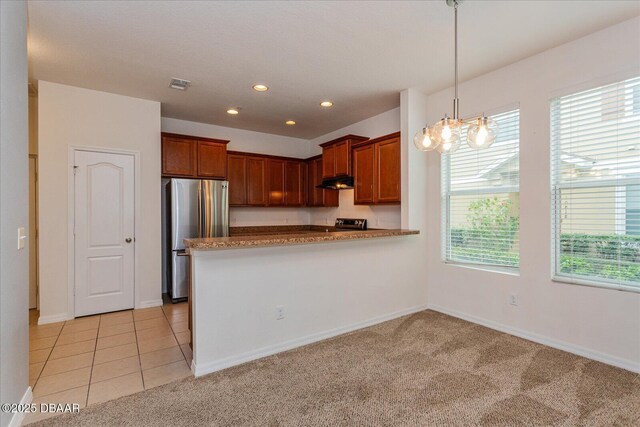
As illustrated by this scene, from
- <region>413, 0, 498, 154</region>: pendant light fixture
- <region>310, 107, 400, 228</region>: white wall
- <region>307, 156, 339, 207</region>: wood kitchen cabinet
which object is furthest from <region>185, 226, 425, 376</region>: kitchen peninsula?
<region>307, 156, 339, 207</region>: wood kitchen cabinet

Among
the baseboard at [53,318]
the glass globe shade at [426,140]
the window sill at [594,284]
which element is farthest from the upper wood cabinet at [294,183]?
the window sill at [594,284]

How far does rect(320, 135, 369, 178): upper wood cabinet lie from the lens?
16.1ft

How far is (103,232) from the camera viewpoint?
4023 millimetres

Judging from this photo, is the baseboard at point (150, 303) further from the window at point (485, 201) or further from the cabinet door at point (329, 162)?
the window at point (485, 201)

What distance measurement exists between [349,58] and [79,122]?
342 cm

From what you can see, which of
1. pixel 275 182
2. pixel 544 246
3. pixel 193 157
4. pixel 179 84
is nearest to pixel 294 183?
pixel 275 182

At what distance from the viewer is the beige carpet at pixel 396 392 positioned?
1.94m

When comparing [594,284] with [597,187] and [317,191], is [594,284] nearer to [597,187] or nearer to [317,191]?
[597,187]

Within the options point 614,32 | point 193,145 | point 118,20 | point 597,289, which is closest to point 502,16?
point 614,32

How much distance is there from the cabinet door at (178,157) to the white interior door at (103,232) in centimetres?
49

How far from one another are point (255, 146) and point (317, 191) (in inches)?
59.2

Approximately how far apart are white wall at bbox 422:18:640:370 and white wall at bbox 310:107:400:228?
103 centimetres

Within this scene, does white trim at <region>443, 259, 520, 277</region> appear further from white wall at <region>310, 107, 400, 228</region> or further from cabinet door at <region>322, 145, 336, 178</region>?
cabinet door at <region>322, 145, 336, 178</region>

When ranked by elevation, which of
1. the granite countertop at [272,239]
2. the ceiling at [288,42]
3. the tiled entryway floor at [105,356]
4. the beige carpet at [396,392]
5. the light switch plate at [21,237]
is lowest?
the tiled entryway floor at [105,356]
